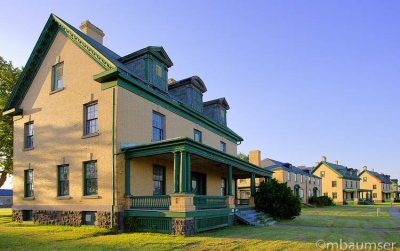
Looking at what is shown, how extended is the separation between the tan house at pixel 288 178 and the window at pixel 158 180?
28.5 meters

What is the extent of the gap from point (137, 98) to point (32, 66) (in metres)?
8.59

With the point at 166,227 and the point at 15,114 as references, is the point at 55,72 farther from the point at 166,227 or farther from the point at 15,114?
the point at 166,227

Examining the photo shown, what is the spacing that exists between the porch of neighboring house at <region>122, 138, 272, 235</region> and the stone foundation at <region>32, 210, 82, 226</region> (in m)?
3.15

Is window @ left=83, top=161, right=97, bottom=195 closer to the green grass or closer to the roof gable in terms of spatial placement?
the roof gable

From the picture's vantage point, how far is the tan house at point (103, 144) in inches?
602

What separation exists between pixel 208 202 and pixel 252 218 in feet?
16.5

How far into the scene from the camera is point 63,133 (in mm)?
18453

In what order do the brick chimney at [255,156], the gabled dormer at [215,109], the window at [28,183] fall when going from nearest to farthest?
the window at [28,183] → the gabled dormer at [215,109] → the brick chimney at [255,156]

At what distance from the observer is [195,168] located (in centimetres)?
2291

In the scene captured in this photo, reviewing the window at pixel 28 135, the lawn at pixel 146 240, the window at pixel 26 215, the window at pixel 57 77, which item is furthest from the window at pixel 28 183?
the lawn at pixel 146 240

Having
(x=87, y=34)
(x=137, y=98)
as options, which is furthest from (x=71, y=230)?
(x=87, y=34)

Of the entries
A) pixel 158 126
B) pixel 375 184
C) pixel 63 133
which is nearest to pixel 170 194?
pixel 158 126

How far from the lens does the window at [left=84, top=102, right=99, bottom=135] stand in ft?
56.9

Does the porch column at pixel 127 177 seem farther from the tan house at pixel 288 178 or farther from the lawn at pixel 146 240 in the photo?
the tan house at pixel 288 178
